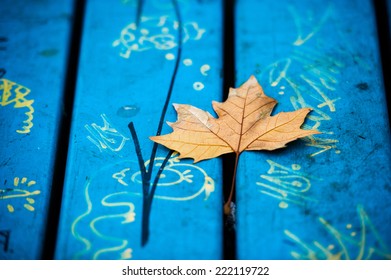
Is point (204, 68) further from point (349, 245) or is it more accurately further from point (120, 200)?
point (349, 245)

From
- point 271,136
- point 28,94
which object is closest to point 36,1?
point 28,94

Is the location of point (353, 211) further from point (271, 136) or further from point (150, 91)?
point (150, 91)

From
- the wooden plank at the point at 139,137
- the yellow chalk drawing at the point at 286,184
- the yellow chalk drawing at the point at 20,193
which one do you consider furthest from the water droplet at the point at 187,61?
the yellow chalk drawing at the point at 20,193

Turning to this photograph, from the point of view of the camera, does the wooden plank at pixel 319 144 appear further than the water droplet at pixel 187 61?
No

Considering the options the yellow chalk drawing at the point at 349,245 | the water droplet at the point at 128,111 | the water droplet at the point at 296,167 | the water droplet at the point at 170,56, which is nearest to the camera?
the yellow chalk drawing at the point at 349,245

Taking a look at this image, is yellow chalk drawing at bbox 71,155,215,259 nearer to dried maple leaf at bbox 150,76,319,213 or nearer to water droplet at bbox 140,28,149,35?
dried maple leaf at bbox 150,76,319,213

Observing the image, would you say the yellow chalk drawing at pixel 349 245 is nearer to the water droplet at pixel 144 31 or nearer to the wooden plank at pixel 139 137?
the wooden plank at pixel 139 137

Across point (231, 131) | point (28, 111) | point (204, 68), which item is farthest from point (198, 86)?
point (28, 111)
